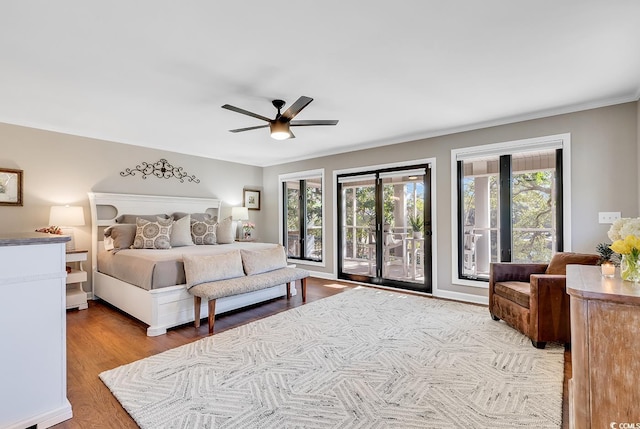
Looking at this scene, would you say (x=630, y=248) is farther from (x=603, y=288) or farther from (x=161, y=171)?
(x=161, y=171)

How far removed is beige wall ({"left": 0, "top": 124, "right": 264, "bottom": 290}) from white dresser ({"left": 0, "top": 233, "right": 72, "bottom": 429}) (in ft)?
A: 10.2

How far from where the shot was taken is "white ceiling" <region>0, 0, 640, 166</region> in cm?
184

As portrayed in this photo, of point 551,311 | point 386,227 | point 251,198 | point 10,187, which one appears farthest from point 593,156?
point 10,187

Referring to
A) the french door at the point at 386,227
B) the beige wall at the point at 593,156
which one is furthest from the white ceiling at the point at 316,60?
the french door at the point at 386,227

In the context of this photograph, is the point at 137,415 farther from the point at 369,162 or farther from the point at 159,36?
the point at 369,162

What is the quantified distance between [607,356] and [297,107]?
262 centimetres

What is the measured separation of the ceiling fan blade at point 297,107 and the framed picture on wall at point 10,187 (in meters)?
3.56

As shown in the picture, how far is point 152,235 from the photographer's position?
13.4ft

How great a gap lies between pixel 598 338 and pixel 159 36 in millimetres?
2982

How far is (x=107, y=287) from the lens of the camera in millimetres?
3924

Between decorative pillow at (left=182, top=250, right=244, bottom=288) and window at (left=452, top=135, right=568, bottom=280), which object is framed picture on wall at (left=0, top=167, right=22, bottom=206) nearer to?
decorative pillow at (left=182, top=250, right=244, bottom=288)

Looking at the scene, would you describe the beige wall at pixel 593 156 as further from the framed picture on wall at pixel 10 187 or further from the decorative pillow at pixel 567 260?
the framed picture on wall at pixel 10 187

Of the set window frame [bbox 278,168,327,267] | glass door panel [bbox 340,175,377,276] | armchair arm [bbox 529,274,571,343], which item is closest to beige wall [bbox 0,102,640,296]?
window frame [bbox 278,168,327,267]

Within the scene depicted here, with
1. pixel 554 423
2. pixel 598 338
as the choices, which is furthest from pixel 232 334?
pixel 598 338
